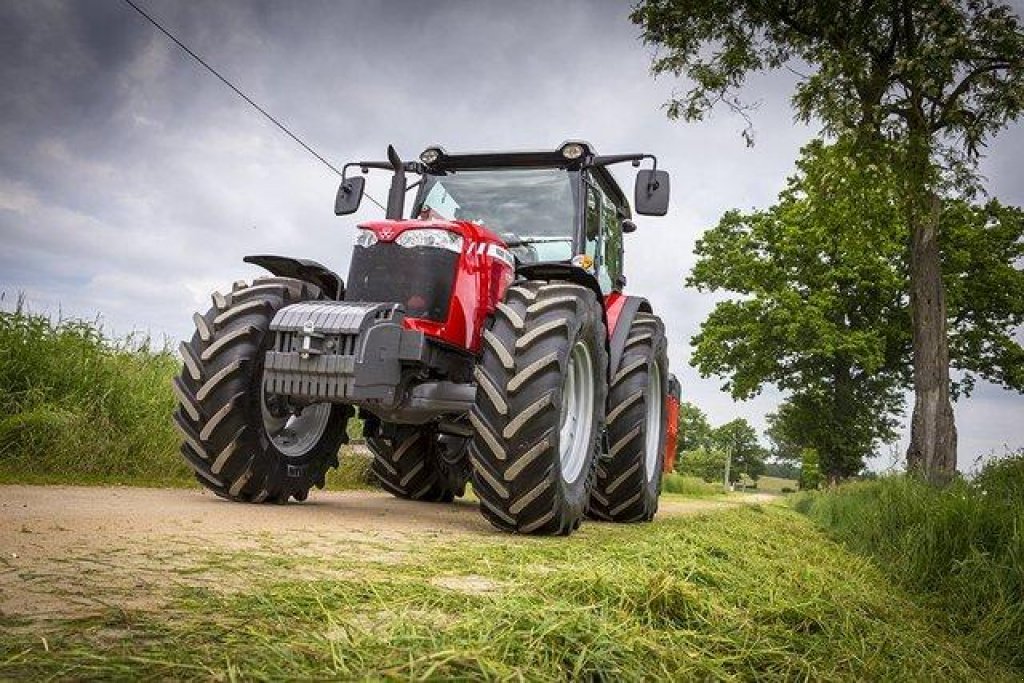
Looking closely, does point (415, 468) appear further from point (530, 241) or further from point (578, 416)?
point (530, 241)

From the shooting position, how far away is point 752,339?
81.9ft

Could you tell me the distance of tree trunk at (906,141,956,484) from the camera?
9.74 m

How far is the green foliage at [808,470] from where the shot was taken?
35.6m

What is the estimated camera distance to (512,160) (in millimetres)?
6172

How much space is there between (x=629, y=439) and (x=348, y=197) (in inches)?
118

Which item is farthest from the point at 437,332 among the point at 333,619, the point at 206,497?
the point at 333,619

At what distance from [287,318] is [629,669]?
3365mm

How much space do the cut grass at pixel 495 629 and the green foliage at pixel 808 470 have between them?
35241 mm

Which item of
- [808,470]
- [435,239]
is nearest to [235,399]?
[435,239]

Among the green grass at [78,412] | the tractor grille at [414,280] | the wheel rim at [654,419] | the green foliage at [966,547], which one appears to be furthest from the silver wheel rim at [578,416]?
the green grass at [78,412]

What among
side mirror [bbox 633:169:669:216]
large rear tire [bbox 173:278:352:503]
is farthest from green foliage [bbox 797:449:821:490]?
large rear tire [bbox 173:278:352:503]

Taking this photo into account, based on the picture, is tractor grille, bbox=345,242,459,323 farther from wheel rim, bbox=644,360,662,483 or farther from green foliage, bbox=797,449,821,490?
green foliage, bbox=797,449,821,490

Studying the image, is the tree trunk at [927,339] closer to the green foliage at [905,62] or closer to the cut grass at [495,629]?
the green foliage at [905,62]

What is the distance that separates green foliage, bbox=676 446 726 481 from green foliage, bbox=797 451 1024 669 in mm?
52192
